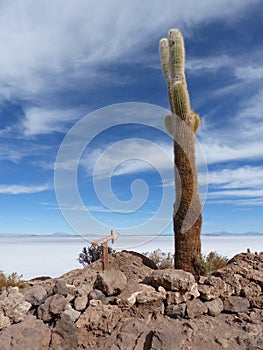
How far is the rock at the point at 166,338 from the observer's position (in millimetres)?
5957

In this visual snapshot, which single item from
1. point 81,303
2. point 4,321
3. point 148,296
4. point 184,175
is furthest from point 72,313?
point 184,175

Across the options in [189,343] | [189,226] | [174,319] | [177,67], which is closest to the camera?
[189,343]

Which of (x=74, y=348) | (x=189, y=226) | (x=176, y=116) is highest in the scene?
(x=176, y=116)

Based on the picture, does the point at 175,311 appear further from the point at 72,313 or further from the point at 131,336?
the point at 72,313

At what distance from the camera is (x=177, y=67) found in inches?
381

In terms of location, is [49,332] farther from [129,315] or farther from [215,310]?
[215,310]

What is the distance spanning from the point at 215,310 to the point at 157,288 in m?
1.03

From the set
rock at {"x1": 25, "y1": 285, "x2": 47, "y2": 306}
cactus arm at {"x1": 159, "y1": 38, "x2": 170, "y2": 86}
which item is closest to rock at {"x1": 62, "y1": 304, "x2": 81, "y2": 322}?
rock at {"x1": 25, "y1": 285, "x2": 47, "y2": 306}

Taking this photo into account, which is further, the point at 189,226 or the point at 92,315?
the point at 189,226

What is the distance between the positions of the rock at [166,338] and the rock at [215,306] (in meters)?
0.77

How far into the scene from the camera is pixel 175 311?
21.5ft

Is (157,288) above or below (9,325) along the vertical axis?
above

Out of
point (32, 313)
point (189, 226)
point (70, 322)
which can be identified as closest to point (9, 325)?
point (32, 313)

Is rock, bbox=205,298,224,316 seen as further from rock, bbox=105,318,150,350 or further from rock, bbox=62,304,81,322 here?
rock, bbox=62,304,81,322
